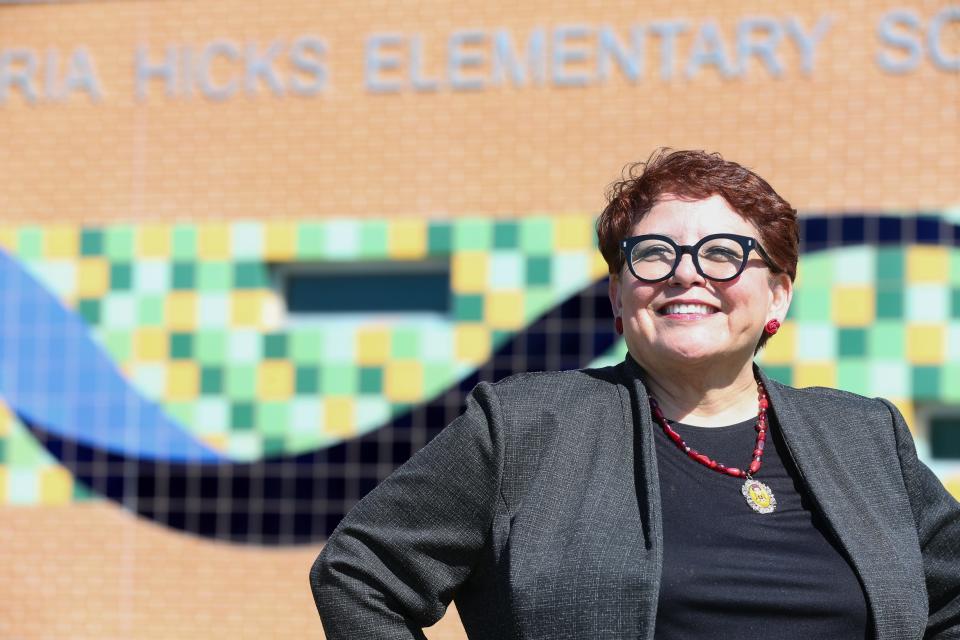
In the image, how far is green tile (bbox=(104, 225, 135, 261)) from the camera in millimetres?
7324

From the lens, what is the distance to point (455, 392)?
272 inches

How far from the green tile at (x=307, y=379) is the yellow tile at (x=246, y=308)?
0.36 meters

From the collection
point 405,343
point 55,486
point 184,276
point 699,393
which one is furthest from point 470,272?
point 699,393

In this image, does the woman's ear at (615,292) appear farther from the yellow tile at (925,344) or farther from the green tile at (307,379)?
the green tile at (307,379)

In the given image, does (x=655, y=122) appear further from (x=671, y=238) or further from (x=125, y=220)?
(x=671, y=238)

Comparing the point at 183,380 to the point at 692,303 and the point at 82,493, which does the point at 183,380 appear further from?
the point at 692,303

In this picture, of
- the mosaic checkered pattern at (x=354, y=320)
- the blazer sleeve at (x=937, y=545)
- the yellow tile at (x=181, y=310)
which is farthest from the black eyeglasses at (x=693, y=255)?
the yellow tile at (x=181, y=310)

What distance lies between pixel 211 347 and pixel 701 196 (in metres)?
5.14

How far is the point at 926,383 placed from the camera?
21.5 feet

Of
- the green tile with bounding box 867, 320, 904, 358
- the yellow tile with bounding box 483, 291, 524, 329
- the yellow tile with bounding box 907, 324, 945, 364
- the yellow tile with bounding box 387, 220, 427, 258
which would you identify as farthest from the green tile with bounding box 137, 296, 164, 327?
the yellow tile with bounding box 907, 324, 945, 364

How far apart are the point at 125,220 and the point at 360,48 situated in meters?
1.60

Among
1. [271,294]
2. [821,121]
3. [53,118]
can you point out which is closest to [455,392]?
[271,294]

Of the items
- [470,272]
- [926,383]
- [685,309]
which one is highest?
[685,309]

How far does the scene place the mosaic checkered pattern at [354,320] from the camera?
660cm
